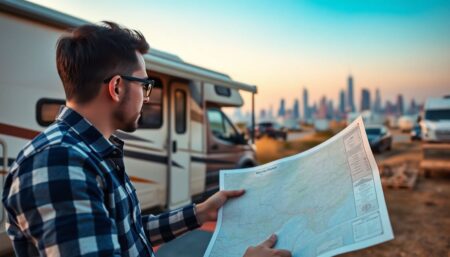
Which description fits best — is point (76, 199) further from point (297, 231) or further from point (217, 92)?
point (217, 92)

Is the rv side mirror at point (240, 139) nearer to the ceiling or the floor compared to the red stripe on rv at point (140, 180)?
nearer to the ceiling

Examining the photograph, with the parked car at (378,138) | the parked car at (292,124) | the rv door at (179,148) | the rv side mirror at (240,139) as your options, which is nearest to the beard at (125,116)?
the rv door at (179,148)

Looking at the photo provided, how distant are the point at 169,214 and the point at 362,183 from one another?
803mm

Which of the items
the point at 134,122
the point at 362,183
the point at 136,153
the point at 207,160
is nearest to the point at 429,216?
the point at 207,160

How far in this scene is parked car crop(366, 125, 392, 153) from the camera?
55.0ft

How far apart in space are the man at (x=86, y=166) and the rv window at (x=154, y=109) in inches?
153

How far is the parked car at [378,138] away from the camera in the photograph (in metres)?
16.8

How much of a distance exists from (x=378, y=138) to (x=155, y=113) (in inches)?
576

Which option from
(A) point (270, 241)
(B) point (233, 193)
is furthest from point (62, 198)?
(B) point (233, 193)

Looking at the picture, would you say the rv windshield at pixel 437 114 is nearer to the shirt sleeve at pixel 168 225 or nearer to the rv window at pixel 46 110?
the rv window at pixel 46 110

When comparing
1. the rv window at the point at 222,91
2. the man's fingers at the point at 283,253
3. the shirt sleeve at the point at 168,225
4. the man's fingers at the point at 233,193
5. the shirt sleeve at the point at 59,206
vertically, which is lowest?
the shirt sleeve at the point at 168,225

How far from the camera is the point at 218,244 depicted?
4.10 ft

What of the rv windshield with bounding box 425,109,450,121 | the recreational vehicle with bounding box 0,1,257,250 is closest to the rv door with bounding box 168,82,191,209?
the recreational vehicle with bounding box 0,1,257,250

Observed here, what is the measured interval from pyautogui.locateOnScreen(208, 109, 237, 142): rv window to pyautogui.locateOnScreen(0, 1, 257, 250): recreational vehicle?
0.06 feet
